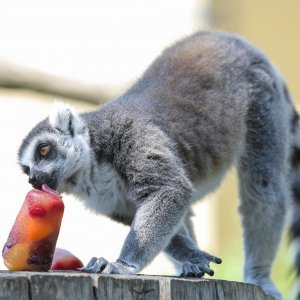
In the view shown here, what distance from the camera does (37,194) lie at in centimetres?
466

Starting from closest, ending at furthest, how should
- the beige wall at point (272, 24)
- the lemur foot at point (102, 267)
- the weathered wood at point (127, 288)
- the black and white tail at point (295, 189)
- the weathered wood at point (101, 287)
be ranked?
the weathered wood at point (101, 287), the weathered wood at point (127, 288), the lemur foot at point (102, 267), the black and white tail at point (295, 189), the beige wall at point (272, 24)

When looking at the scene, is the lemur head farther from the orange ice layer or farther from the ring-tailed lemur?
the orange ice layer

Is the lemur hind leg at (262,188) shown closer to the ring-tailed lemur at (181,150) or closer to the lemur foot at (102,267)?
the ring-tailed lemur at (181,150)

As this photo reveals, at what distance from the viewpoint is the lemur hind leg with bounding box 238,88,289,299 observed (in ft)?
21.6

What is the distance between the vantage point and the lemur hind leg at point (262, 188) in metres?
6.58

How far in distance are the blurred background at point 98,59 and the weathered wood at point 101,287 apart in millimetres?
5395

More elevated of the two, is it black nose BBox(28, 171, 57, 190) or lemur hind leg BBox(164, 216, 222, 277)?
black nose BBox(28, 171, 57, 190)

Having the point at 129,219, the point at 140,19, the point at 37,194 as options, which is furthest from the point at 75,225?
the point at 37,194

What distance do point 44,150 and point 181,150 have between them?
0.95m

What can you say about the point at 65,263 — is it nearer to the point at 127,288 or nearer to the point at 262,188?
the point at 127,288

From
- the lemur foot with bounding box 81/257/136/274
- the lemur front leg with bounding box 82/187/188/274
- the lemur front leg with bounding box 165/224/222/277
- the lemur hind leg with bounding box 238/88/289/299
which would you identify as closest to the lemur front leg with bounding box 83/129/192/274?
the lemur front leg with bounding box 82/187/188/274

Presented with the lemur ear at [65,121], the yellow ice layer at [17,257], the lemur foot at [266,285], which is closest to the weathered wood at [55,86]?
the lemur foot at [266,285]

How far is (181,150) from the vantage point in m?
5.96

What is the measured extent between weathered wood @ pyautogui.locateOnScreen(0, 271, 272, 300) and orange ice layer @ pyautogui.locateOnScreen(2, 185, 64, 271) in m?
0.64
